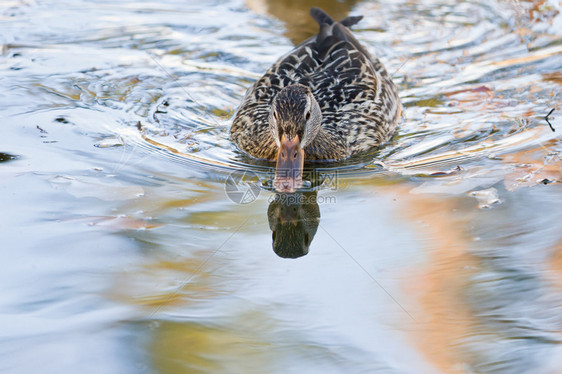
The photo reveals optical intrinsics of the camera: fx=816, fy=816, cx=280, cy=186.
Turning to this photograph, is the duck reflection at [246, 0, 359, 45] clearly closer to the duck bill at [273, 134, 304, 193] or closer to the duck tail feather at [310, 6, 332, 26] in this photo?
the duck tail feather at [310, 6, 332, 26]

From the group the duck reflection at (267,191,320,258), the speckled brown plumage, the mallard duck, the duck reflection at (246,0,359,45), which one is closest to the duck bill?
the mallard duck

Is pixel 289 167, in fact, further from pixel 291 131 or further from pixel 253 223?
pixel 253 223

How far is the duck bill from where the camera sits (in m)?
6.44

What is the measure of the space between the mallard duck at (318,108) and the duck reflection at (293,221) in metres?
0.15

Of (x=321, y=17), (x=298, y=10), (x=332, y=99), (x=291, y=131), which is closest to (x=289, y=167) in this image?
(x=291, y=131)

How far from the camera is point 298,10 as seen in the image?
38.3ft

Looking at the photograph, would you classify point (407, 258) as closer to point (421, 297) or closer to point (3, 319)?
point (421, 297)

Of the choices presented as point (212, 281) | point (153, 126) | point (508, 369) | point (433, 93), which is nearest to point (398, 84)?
point (433, 93)

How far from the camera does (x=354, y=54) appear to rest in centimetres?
863

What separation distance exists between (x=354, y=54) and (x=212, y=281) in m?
4.22

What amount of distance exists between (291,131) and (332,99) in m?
1.42

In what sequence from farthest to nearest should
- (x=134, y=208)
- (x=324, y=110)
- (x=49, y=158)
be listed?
(x=324, y=110), (x=49, y=158), (x=134, y=208)

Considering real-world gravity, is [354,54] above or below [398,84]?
above

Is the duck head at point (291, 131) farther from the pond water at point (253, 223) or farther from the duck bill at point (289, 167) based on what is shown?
the pond water at point (253, 223)
